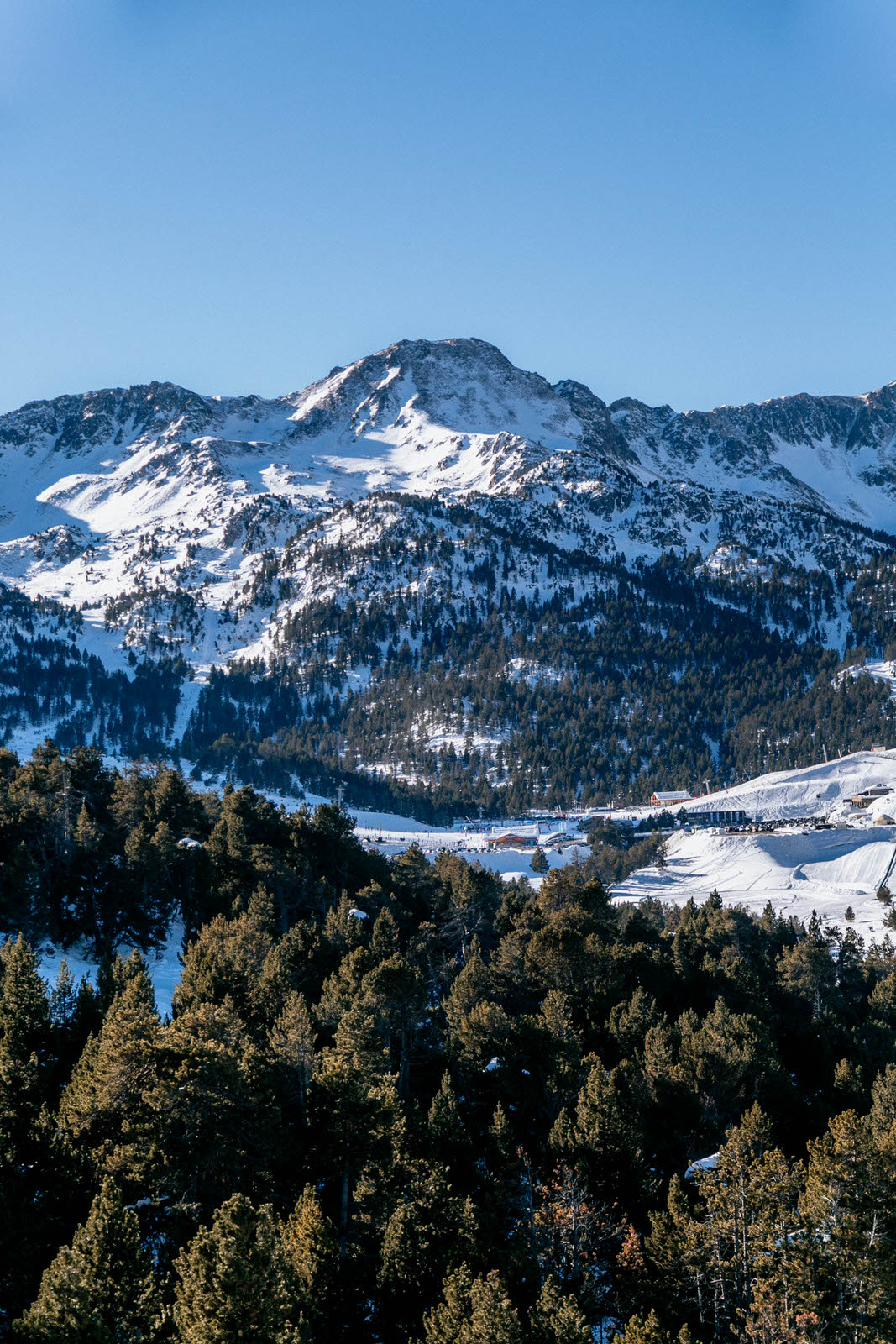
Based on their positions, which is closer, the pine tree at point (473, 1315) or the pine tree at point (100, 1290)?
the pine tree at point (100, 1290)

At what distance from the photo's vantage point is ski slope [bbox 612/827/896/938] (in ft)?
529

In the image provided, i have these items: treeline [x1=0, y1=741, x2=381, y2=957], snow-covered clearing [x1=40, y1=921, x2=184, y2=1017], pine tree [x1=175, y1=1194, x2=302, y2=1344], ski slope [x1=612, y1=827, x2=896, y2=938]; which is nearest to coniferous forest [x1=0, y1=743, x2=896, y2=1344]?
pine tree [x1=175, y1=1194, x2=302, y2=1344]

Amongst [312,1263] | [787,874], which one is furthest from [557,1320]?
[787,874]

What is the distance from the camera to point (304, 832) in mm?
104625

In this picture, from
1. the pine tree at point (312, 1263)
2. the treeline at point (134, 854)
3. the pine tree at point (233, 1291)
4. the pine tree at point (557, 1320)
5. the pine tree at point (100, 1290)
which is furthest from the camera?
the treeline at point (134, 854)

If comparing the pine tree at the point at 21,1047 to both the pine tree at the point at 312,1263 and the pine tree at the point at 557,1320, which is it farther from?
the pine tree at the point at 557,1320

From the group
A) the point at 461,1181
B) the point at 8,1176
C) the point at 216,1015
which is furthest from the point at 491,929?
the point at 8,1176

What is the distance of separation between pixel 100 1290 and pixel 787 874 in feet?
551

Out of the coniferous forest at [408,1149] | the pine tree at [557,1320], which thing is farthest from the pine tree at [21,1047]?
the pine tree at [557,1320]

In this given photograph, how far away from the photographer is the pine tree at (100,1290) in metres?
30.2

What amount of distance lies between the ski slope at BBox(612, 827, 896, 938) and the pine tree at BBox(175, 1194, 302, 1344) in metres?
134

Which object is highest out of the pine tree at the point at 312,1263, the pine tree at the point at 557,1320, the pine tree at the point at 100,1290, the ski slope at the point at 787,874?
the pine tree at the point at 100,1290

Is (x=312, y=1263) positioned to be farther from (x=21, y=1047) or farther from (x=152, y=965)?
(x=152, y=965)

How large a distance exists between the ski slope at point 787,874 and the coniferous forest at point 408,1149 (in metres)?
81.6
